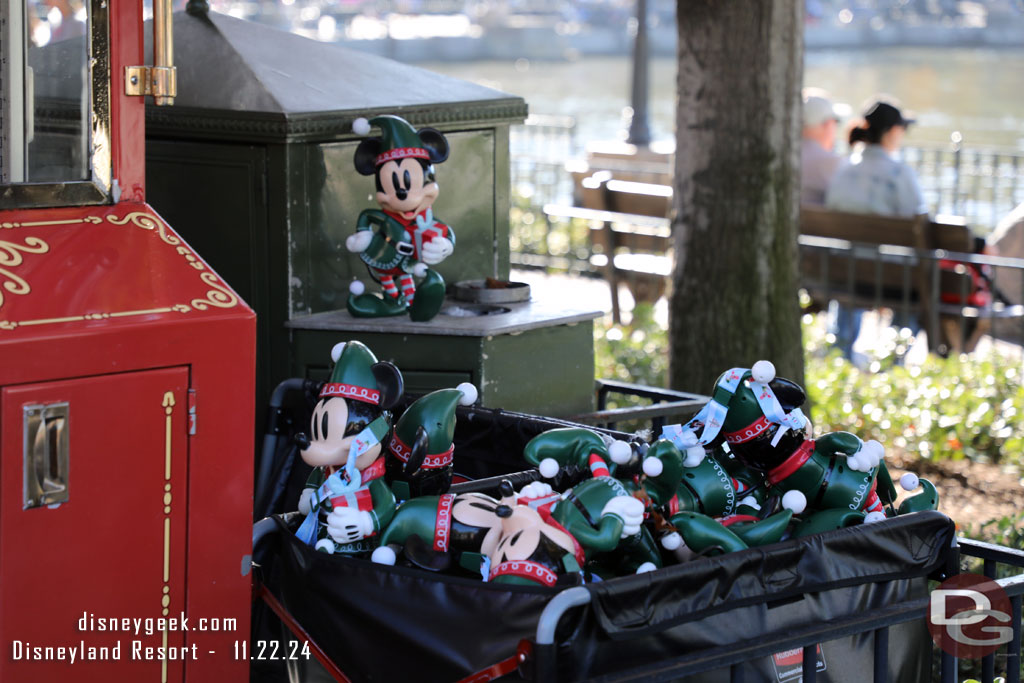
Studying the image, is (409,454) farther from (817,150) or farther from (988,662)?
(817,150)

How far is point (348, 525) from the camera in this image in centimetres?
255

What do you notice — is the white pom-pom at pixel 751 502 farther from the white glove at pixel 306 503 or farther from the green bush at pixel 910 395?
the green bush at pixel 910 395

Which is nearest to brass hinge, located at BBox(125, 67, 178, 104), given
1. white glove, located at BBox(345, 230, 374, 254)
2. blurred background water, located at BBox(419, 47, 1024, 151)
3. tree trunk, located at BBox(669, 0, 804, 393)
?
white glove, located at BBox(345, 230, 374, 254)

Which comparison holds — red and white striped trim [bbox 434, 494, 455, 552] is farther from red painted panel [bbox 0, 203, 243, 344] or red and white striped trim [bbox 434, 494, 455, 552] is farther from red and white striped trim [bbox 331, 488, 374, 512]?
red painted panel [bbox 0, 203, 243, 344]

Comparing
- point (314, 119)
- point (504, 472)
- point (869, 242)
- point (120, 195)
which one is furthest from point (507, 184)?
point (869, 242)

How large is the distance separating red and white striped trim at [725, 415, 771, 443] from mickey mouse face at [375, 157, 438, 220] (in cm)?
154

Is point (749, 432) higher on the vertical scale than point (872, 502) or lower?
higher

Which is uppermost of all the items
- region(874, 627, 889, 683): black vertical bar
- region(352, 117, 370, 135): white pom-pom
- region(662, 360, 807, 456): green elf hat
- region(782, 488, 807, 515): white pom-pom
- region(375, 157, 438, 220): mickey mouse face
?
region(352, 117, 370, 135): white pom-pom

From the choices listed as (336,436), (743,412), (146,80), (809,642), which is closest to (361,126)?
(146,80)

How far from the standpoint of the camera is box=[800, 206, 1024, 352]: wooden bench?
7562 millimetres

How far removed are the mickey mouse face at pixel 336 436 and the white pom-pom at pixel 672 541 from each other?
62cm

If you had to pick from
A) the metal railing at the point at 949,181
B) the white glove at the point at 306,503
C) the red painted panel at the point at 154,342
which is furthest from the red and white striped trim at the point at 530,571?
the metal railing at the point at 949,181

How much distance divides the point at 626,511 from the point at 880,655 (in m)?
0.58

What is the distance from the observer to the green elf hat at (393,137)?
383 cm
